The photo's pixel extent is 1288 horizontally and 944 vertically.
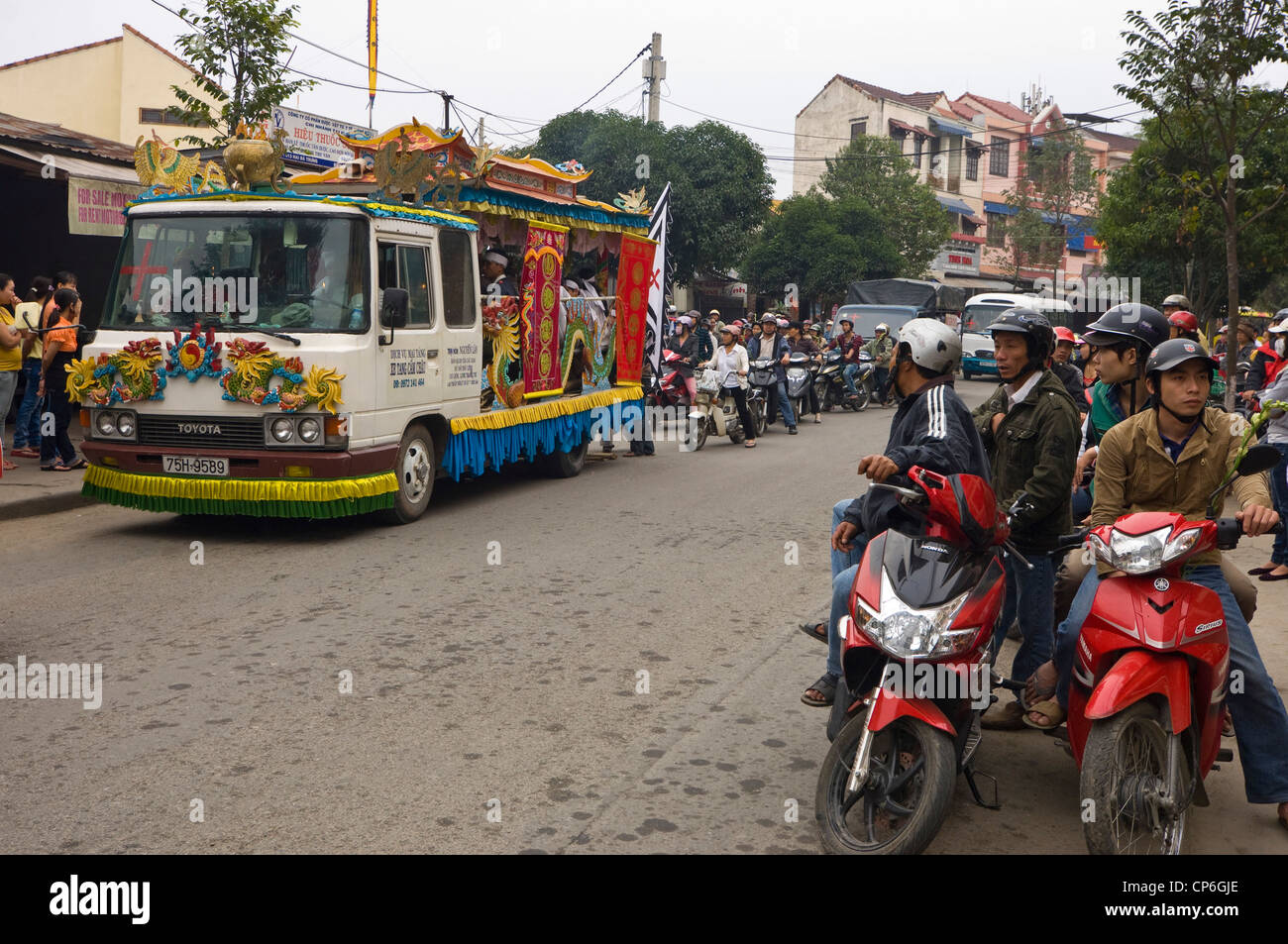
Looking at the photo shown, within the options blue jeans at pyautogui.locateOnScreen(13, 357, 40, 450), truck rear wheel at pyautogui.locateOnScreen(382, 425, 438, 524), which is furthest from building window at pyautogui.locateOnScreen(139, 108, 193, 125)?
truck rear wheel at pyautogui.locateOnScreen(382, 425, 438, 524)

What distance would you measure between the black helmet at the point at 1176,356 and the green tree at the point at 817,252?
114 feet

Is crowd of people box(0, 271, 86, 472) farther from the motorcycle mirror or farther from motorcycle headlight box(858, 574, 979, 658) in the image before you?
the motorcycle mirror

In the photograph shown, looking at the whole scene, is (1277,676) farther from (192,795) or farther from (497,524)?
(497,524)

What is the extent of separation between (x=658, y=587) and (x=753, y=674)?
1.71 metres

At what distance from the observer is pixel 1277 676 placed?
5688 millimetres

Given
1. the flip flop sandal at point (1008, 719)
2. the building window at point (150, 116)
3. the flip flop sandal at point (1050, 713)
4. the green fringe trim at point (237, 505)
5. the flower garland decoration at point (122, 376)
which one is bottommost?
the flip flop sandal at point (1008, 719)

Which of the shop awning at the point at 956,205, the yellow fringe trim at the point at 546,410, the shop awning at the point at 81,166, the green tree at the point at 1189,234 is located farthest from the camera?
the shop awning at the point at 956,205

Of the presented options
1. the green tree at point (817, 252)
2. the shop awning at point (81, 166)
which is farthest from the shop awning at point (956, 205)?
the shop awning at point (81, 166)

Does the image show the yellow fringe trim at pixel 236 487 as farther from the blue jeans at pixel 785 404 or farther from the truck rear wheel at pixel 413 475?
the blue jeans at pixel 785 404

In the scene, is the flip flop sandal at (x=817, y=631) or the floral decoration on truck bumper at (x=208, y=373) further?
the floral decoration on truck bumper at (x=208, y=373)

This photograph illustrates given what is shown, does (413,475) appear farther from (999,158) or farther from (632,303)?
(999,158)

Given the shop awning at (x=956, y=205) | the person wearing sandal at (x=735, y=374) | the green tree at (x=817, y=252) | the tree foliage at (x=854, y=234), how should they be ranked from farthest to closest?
the shop awning at (x=956, y=205), the tree foliage at (x=854, y=234), the green tree at (x=817, y=252), the person wearing sandal at (x=735, y=374)

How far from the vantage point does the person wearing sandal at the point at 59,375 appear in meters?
11.0

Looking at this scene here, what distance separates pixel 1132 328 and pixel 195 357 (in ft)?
19.4
